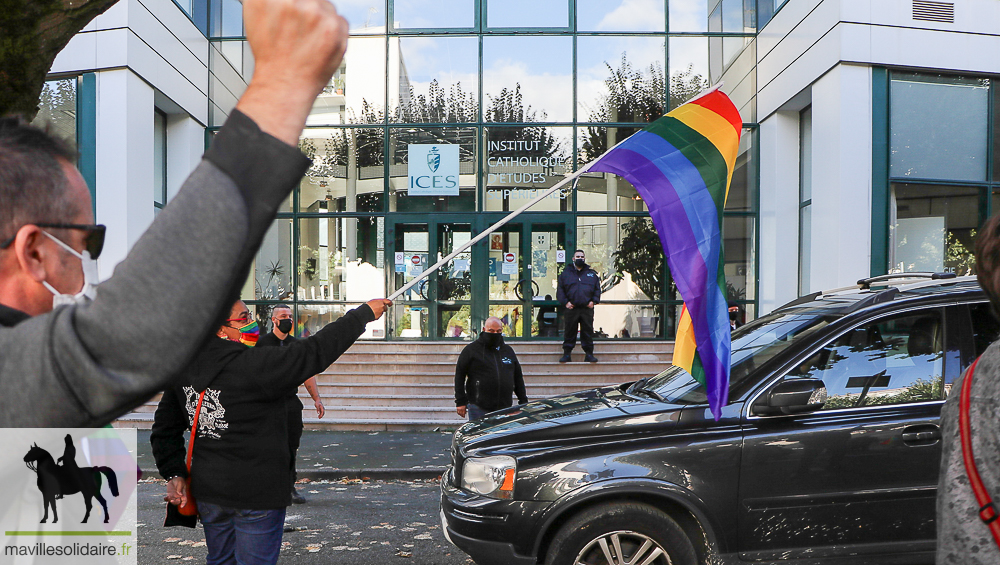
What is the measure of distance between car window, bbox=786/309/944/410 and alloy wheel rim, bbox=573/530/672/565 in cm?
126

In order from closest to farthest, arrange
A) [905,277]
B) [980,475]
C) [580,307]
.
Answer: [980,475] < [905,277] < [580,307]

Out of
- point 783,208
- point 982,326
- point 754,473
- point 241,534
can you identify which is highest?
point 783,208

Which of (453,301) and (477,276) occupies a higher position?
(477,276)

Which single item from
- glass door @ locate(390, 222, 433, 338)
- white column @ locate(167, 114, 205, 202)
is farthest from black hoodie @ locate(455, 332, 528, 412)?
white column @ locate(167, 114, 205, 202)

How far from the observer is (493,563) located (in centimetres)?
432

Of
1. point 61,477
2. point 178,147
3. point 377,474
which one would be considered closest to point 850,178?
point 377,474

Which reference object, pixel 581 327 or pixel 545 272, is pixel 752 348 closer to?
pixel 581 327

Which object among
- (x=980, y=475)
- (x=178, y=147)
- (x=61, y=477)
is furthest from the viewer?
(x=178, y=147)

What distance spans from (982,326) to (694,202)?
191 cm

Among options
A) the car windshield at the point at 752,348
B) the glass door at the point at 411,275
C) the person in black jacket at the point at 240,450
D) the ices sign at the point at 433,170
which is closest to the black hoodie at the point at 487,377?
the car windshield at the point at 752,348

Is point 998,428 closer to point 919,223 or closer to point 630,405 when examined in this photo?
point 630,405

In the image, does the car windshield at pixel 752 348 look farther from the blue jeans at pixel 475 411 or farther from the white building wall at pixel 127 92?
the white building wall at pixel 127 92

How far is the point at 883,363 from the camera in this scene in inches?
177

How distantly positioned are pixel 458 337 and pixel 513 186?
3449 mm
